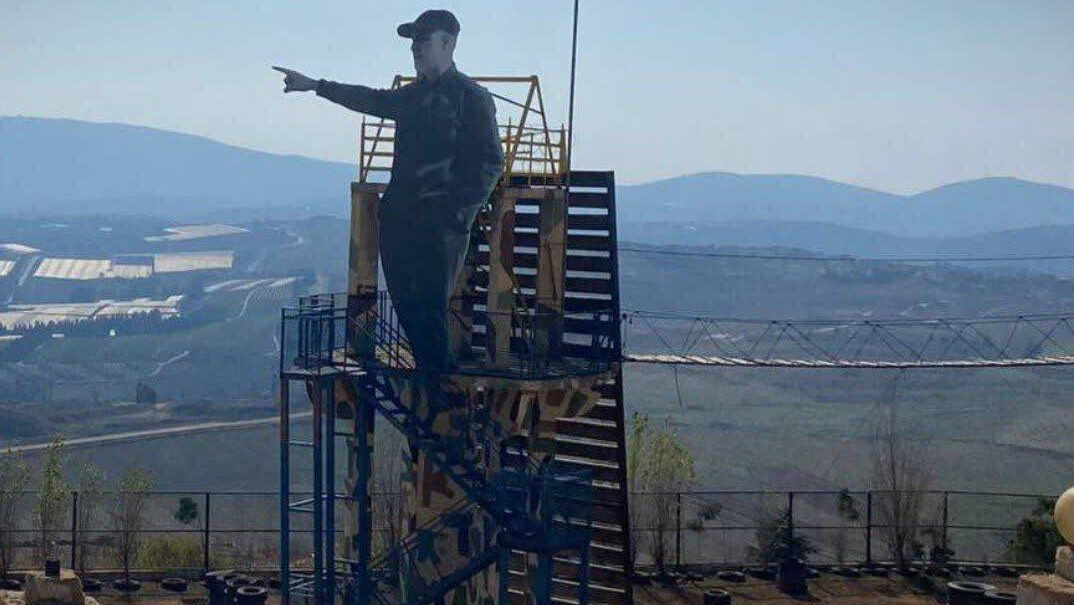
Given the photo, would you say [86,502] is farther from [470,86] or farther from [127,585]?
[470,86]

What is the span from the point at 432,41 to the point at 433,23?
1.15 feet

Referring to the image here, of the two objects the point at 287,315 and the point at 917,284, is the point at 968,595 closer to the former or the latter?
the point at 287,315

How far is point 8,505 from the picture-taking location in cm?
4588

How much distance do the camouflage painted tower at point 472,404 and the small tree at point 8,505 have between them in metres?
13.3

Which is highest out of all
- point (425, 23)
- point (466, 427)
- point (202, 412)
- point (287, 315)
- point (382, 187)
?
point (425, 23)

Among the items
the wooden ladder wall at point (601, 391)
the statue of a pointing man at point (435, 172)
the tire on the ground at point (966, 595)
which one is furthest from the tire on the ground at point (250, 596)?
the tire on the ground at point (966, 595)

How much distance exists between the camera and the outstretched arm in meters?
28.3

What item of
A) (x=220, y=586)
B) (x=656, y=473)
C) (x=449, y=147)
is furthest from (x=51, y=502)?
(x=449, y=147)

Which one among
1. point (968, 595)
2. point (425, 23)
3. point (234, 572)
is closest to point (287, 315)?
point (425, 23)

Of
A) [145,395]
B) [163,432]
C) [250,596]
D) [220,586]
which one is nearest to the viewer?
[250,596]

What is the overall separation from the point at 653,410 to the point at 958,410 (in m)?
22.2

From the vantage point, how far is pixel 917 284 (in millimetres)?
175625

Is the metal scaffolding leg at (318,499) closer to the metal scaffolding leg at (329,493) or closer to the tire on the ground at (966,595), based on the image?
the metal scaffolding leg at (329,493)

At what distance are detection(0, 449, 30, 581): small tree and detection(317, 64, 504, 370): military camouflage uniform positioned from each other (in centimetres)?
1897
